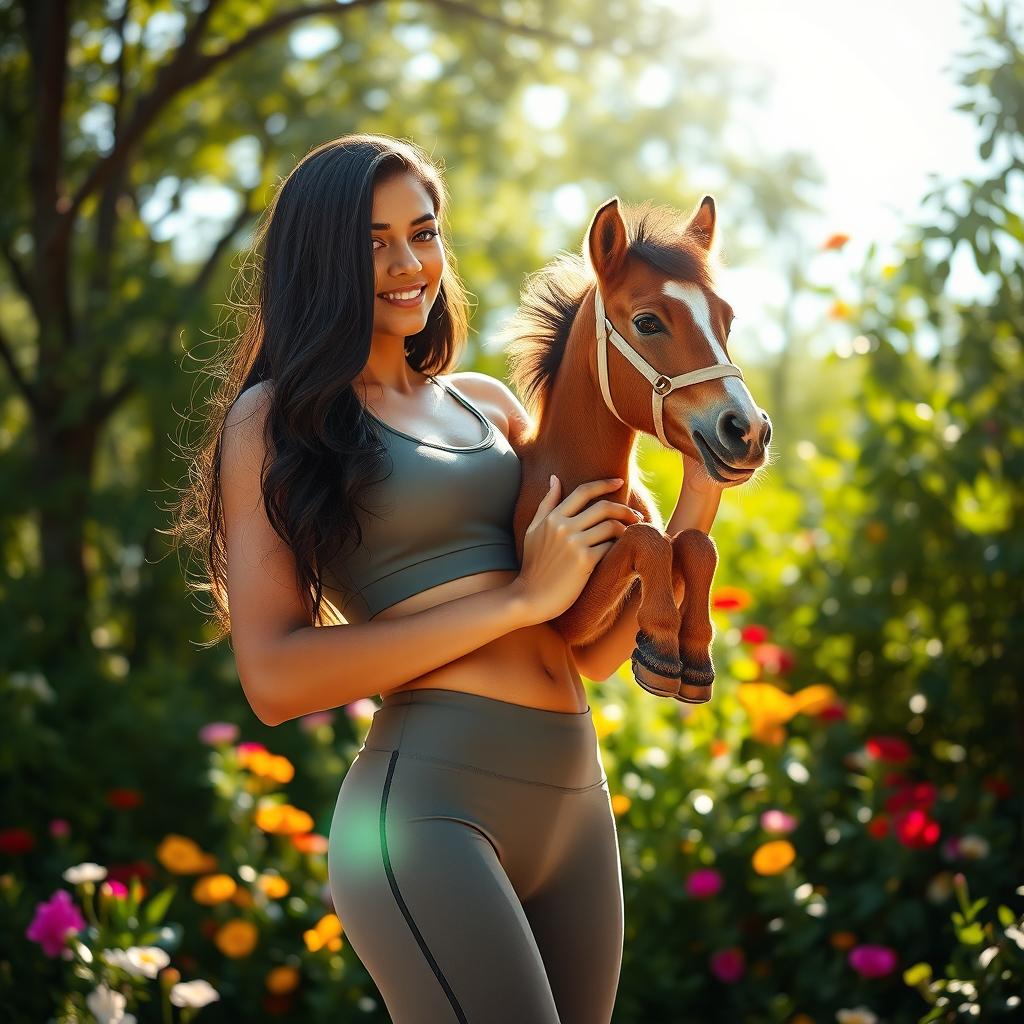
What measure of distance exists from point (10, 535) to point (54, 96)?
9.07 feet

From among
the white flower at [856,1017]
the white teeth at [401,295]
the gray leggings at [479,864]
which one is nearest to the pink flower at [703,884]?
the white flower at [856,1017]

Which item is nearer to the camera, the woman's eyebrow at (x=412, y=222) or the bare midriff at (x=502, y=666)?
the bare midriff at (x=502, y=666)

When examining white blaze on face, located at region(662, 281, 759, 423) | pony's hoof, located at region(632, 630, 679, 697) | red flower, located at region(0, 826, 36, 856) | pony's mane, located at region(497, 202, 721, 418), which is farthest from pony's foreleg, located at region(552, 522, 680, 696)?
red flower, located at region(0, 826, 36, 856)

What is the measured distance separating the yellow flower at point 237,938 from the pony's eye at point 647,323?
9.09 feet

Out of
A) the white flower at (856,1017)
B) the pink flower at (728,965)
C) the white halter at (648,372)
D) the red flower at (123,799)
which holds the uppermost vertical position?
the white halter at (648,372)

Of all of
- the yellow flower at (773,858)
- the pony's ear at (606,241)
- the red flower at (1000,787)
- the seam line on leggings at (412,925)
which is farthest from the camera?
the red flower at (1000,787)

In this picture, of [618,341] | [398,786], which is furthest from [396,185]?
[398,786]

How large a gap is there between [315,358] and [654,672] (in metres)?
0.78

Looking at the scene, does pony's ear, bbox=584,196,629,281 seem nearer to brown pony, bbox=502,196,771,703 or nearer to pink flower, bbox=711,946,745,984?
brown pony, bbox=502,196,771,703

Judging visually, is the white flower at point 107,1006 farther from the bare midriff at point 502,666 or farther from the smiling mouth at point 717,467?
the smiling mouth at point 717,467

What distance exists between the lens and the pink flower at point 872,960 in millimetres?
3375

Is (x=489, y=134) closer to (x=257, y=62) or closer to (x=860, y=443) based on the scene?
(x=257, y=62)

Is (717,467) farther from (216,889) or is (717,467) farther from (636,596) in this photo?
(216,889)

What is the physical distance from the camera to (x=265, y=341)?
6.80ft
